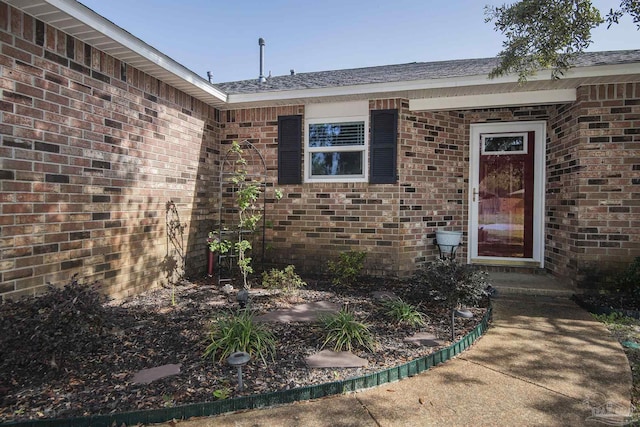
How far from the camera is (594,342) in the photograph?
3340mm

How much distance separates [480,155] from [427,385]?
4.90m

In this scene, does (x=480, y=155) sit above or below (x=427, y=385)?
above

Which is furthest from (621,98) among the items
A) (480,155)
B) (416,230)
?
(416,230)

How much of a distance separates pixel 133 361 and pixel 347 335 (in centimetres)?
167

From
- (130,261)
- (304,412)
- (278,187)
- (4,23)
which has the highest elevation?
(4,23)

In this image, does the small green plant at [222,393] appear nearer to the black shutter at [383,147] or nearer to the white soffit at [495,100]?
the black shutter at [383,147]

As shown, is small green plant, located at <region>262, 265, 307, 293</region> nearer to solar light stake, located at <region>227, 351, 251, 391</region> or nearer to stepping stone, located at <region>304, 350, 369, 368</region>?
stepping stone, located at <region>304, 350, 369, 368</region>

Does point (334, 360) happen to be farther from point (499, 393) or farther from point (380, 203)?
point (380, 203)

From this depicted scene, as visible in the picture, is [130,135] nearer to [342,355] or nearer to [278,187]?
[278,187]

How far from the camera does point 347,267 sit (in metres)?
5.35

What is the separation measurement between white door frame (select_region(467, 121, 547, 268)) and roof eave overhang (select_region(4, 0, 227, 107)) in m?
4.60

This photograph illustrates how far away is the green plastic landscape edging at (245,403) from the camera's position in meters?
1.99

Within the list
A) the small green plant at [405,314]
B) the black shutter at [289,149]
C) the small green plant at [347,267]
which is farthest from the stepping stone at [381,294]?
the black shutter at [289,149]

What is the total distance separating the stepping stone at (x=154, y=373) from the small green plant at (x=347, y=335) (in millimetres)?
1159
